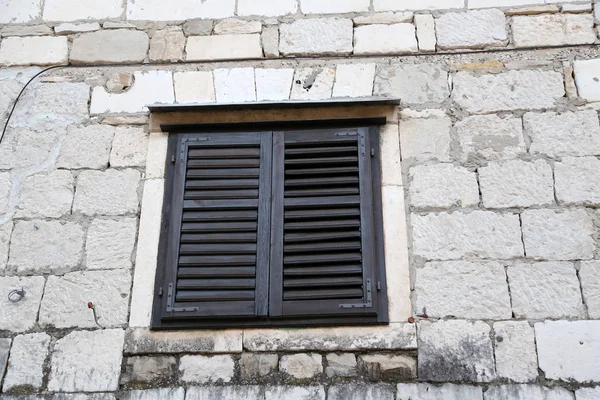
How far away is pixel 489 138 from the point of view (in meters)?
4.02

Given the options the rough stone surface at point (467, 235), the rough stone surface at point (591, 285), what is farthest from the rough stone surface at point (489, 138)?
the rough stone surface at point (591, 285)

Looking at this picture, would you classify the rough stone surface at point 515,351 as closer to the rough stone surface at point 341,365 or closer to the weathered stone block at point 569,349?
the weathered stone block at point 569,349

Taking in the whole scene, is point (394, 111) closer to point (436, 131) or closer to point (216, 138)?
point (436, 131)

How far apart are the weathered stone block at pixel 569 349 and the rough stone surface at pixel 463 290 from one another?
21cm

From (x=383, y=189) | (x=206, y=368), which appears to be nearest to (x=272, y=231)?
(x=383, y=189)

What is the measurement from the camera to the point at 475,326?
353cm

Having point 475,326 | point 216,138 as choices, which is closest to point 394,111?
point 216,138

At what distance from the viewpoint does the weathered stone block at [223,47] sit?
443 centimetres

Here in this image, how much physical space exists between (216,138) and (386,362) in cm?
161

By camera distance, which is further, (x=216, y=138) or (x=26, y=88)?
(x=26, y=88)

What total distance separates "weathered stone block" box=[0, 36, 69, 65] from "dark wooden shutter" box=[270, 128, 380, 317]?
1581 mm

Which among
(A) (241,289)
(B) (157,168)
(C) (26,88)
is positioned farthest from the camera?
(C) (26,88)

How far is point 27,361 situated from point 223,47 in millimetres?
2183

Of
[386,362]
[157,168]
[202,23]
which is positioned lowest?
[386,362]
